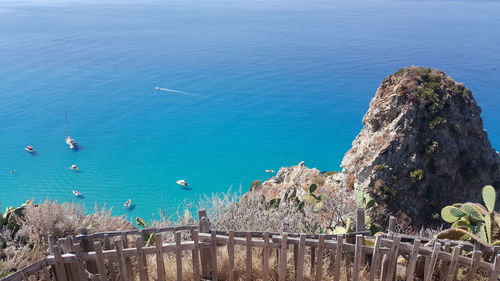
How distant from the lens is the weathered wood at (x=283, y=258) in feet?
17.1

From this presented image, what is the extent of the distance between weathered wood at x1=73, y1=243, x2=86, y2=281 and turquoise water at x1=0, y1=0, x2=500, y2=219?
16214mm

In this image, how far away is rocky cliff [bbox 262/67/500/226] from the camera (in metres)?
13.2

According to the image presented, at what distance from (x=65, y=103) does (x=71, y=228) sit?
33.6 meters

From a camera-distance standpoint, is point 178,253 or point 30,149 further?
point 30,149

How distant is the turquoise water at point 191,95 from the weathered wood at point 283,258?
16430 mm

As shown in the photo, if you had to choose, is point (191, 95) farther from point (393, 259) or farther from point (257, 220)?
point (393, 259)

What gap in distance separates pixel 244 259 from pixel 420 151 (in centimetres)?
1006

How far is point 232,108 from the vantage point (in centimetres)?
3759

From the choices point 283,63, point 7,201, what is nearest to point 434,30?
point 283,63

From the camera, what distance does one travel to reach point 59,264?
16.1 feet

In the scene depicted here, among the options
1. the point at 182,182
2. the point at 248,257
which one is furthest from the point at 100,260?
the point at 182,182

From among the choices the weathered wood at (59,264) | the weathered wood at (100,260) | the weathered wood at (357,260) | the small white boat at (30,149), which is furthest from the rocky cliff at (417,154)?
the small white boat at (30,149)

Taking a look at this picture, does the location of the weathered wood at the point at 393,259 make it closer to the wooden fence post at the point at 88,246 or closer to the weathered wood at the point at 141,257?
the weathered wood at the point at 141,257

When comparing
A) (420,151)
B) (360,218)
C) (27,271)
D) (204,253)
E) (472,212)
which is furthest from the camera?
(420,151)
